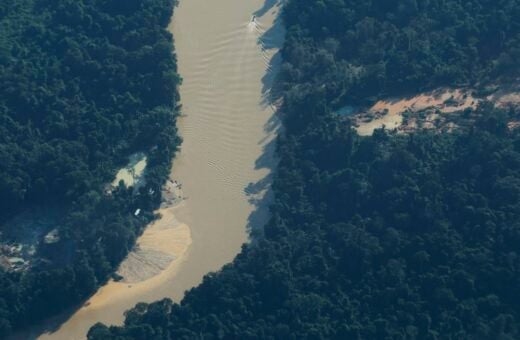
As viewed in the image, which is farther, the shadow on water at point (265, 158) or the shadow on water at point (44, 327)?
the shadow on water at point (265, 158)

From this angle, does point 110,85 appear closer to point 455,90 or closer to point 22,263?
point 22,263

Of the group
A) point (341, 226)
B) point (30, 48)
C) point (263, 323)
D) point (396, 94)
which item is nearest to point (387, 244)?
point (341, 226)

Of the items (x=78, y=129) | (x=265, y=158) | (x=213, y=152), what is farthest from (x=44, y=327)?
(x=265, y=158)

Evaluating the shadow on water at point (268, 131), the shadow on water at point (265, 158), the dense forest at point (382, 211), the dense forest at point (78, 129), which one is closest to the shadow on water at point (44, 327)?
the shadow on water at point (265, 158)

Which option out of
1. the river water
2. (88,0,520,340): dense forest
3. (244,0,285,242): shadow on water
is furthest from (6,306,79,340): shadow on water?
(244,0,285,242): shadow on water

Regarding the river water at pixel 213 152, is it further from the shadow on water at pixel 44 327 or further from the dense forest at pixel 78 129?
the dense forest at pixel 78 129

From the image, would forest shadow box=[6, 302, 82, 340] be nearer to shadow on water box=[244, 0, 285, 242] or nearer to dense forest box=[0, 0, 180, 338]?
dense forest box=[0, 0, 180, 338]
